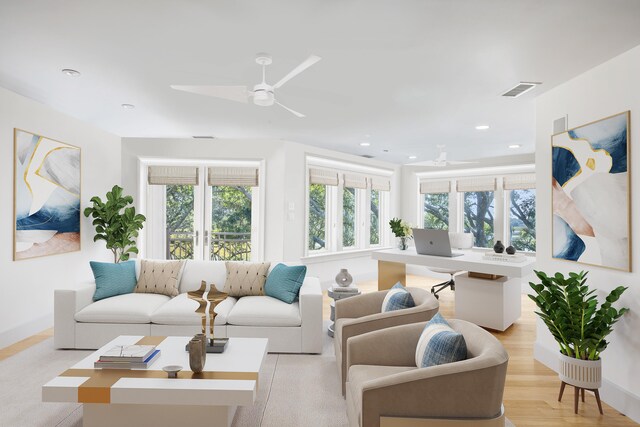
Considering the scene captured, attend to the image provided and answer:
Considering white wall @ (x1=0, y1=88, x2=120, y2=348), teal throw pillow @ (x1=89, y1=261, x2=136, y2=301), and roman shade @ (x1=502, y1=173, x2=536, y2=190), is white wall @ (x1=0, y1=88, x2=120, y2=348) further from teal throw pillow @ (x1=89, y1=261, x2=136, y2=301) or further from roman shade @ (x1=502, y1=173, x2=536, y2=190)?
roman shade @ (x1=502, y1=173, x2=536, y2=190)

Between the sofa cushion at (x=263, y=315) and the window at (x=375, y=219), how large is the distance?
4.39 metres

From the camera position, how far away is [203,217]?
6.09 meters

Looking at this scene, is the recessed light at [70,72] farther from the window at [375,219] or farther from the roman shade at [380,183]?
the window at [375,219]

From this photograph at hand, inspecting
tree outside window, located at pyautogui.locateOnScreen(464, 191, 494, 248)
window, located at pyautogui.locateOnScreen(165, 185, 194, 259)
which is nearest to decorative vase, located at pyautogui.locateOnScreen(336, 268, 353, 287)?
window, located at pyautogui.locateOnScreen(165, 185, 194, 259)

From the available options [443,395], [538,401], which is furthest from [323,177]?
[443,395]

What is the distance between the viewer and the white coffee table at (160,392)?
2111 mm

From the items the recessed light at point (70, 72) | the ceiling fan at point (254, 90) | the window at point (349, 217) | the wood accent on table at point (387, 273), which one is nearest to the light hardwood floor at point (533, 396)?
the wood accent on table at point (387, 273)

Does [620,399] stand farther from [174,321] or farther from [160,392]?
[174,321]

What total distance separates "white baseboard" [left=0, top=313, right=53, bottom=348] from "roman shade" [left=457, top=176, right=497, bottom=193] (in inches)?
271

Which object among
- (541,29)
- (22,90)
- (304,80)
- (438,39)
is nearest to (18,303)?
(22,90)

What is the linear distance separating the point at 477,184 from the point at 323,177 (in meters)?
3.05

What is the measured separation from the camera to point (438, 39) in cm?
255

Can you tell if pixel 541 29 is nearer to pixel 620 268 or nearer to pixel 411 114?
pixel 620 268

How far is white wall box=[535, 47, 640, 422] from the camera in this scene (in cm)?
259
